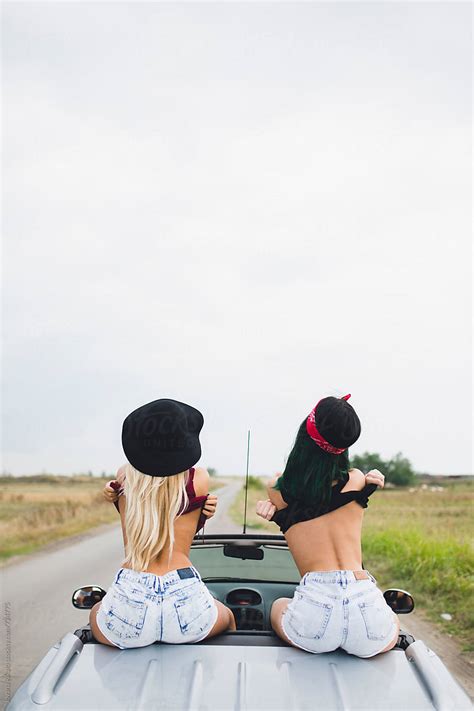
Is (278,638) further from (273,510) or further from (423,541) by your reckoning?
(423,541)

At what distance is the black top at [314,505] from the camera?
327 cm

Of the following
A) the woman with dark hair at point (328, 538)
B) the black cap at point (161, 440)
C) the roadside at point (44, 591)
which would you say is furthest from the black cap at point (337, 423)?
the roadside at point (44, 591)

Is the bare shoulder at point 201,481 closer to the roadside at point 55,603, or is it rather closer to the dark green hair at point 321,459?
the dark green hair at point 321,459

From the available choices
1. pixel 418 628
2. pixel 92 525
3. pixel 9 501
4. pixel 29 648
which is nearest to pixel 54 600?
pixel 29 648

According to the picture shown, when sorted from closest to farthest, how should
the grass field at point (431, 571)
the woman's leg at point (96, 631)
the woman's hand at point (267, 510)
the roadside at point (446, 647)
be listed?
the woman's leg at point (96, 631) < the woman's hand at point (267, 510) < the roadside at point (446, 647) < the grass field at point (431, 571)

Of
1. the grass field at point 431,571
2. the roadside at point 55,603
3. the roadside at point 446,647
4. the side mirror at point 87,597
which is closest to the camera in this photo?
the side mirror at point 87,597

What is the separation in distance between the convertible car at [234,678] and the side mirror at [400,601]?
0.25 metres

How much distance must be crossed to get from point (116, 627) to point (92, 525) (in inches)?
830

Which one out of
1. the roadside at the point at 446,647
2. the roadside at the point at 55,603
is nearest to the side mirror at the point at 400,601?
the roadside at the point at 446,647

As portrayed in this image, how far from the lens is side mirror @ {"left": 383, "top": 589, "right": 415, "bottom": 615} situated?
142 inches

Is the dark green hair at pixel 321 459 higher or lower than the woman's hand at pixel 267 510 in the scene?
higher

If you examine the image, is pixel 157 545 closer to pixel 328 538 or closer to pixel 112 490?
pixel 112 490

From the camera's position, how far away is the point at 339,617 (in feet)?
10.2

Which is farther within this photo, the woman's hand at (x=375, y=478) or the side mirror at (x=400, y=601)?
the side mirror at (x=400, y=601)
